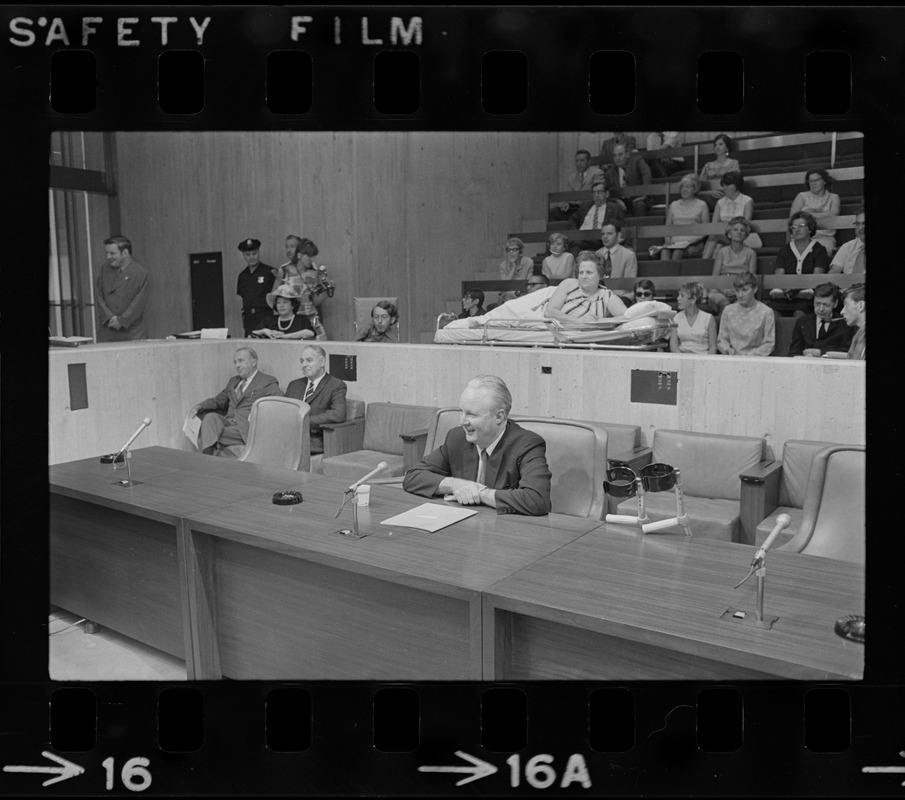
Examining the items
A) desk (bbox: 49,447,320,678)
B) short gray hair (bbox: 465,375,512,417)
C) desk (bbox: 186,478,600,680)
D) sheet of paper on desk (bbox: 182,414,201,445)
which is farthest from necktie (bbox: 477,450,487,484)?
sheet of paper on desk (bbox: 182,414,201,445)

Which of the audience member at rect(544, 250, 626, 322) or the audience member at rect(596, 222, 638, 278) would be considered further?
the audience member at rect(596, 222, 638, 278)

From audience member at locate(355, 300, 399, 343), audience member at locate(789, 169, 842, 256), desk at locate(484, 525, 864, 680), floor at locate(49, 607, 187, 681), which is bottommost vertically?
floor at locate(49, 607, 187, 681)

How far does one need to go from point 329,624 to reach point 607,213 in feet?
20.5

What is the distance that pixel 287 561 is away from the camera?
7.96 feet

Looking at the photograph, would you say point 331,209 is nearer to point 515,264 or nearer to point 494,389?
point 515,264

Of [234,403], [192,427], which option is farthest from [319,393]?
[192,427]

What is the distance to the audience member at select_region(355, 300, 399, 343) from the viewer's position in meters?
5.43

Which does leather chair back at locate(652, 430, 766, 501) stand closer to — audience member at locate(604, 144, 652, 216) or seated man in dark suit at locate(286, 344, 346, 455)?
seated man in dark suit at locate(286, 344, 346, 455)

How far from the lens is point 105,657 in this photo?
2.96m
